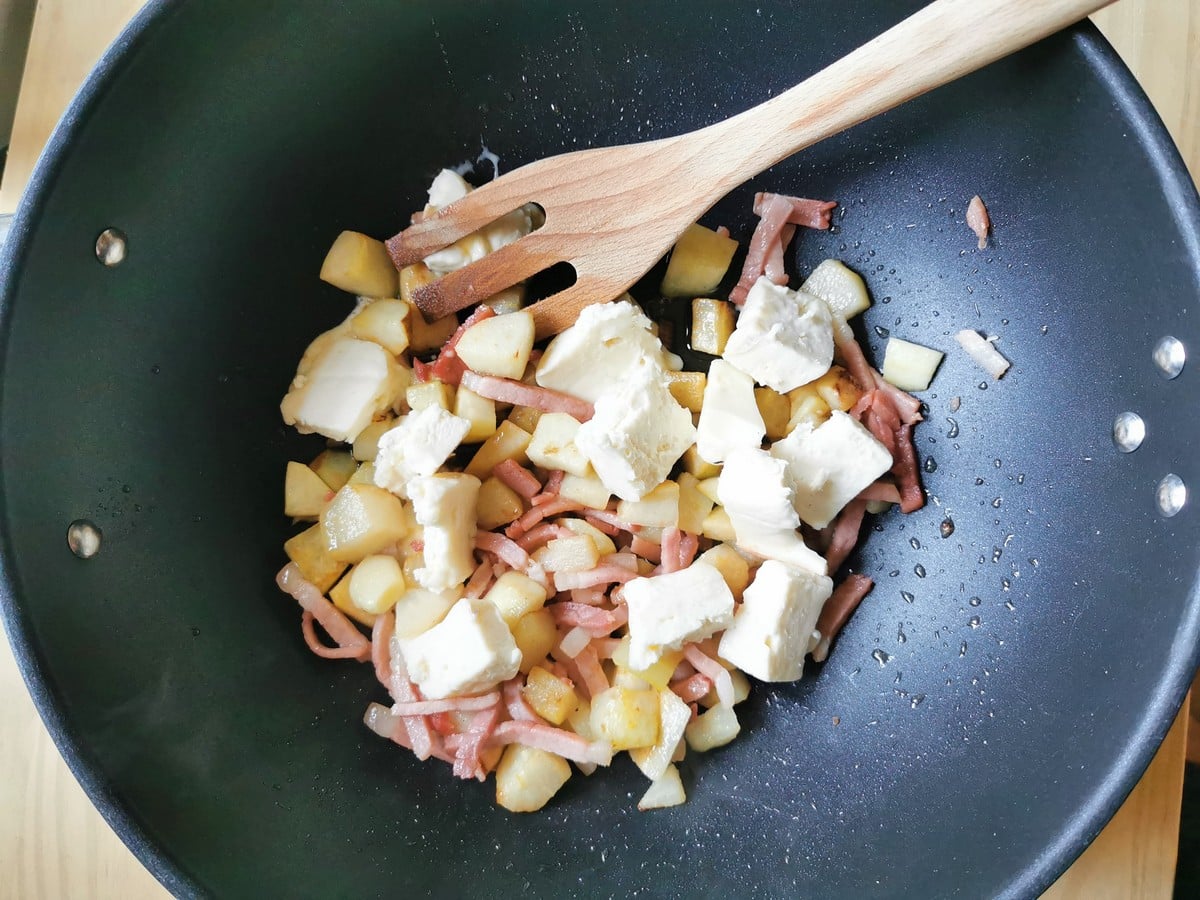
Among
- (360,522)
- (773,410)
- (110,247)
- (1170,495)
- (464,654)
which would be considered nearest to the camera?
(1170,495)

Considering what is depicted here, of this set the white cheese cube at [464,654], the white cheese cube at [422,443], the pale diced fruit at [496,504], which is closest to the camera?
the white cheese cube at [464,654]

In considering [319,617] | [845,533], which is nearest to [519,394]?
[319,617]

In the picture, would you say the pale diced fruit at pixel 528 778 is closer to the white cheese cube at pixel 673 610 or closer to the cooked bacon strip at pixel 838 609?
the white cheese cube at pixel 673 610

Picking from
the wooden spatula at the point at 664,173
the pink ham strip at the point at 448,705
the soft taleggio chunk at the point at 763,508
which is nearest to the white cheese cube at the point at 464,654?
the pink ham strip at the point at 448,705

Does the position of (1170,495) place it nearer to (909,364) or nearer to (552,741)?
(909,364)

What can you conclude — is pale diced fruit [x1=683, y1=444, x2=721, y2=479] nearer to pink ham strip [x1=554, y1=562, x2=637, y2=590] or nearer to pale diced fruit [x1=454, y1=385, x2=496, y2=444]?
pink ham strip [x1=554, y1=562, x2=637, y2=590]

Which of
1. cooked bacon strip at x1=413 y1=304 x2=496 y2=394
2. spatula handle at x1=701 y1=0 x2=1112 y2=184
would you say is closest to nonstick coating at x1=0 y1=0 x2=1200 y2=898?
spatula handle at x1=701 y1=0 x2=1112 y2=184
